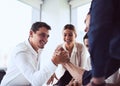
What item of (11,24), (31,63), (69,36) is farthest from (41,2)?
(31,63)

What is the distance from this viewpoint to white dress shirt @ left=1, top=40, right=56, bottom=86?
58.0 inches

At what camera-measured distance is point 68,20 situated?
399 centimetres

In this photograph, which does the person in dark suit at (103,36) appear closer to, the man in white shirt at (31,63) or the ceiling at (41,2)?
the man in white shirt at (31,63)

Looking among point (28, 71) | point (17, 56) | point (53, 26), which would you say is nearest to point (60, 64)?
point (28, 71)

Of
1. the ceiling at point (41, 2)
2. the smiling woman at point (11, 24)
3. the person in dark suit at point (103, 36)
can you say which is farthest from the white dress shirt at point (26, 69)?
the ceiling at point (41, 2)

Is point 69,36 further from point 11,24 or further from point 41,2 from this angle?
point 41,2

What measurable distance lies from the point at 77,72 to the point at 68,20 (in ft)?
9.04

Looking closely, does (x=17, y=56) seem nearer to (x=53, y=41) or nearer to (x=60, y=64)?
(x=60, y=64)

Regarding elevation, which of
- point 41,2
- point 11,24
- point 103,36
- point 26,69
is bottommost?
point 26,69

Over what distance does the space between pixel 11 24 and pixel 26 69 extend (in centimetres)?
198

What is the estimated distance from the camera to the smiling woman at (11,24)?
3.22m

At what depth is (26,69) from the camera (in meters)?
1.59

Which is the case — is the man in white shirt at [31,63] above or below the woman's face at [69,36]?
below

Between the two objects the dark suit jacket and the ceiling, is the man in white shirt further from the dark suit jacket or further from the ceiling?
the ceiling
